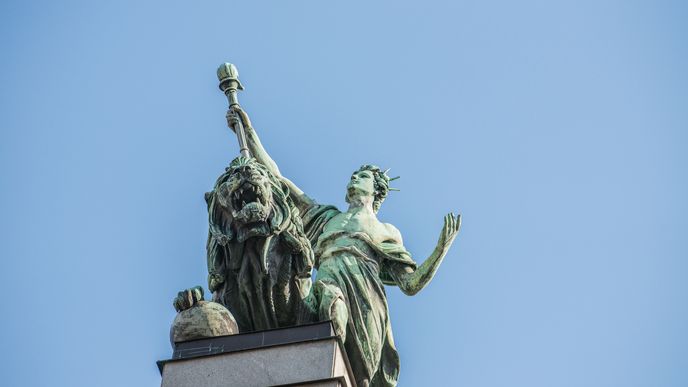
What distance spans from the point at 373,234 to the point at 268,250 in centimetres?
251

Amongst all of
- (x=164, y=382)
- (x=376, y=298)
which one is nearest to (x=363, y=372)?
(x=376, y=298)

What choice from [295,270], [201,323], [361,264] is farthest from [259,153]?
[201,323]

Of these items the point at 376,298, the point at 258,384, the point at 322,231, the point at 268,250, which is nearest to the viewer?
the point at 258,384

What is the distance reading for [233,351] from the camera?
1627cm

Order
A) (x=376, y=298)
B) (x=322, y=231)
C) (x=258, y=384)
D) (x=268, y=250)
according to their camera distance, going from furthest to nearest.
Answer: (x=322, y=231)
(x=376, y=298)
(x=268, y=250)
(x=258, y=384)

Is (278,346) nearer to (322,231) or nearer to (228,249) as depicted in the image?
(228,249)

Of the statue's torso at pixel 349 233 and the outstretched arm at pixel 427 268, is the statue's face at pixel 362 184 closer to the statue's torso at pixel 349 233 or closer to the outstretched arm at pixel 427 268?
the statue's torso at pixel 349 233

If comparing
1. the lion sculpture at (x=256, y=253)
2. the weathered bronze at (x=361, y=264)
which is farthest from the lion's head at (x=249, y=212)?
the weathered bronze at (x=361, y=264)

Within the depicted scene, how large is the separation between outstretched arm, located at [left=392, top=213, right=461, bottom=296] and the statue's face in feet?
3.88

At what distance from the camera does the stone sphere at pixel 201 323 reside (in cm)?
1667

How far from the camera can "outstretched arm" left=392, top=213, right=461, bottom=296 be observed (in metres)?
19.3

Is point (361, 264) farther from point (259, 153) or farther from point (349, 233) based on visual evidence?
point (259, 153)

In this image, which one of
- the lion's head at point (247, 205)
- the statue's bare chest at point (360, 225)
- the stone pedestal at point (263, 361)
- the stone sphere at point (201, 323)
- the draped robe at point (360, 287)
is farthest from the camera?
the statue's bare chest at point (360, 225)

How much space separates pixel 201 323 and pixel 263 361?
89 centimetres
